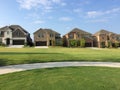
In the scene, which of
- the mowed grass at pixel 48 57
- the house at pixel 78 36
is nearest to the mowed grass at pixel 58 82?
the mowed grass at pixel 48 57

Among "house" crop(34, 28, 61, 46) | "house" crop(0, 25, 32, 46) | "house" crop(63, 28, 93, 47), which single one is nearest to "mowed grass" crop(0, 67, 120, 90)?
"house" crop(0, 25, 32, 46)

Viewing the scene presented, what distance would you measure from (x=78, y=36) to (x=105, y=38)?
10809 millimetres

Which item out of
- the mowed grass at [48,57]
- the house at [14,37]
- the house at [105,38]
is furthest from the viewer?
the house at [105,38]

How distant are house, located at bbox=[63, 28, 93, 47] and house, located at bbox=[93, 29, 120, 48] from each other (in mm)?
3014

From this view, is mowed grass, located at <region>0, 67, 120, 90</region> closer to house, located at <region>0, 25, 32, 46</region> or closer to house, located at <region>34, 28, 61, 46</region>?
house, located at <region>0, 25, 32, 46</region>

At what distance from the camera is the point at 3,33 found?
2709 inches

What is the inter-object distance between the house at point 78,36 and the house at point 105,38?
3.01 m

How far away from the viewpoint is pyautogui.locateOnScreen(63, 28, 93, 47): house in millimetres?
71750

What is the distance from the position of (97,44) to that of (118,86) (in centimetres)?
6724

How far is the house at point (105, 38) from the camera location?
72.7m

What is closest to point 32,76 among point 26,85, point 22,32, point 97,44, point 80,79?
point 26,85

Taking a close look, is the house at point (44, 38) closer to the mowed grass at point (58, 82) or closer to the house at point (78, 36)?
the house at point (78, 36)

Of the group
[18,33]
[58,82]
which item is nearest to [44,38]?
[18,33]

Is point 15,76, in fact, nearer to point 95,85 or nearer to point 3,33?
point 95,85
